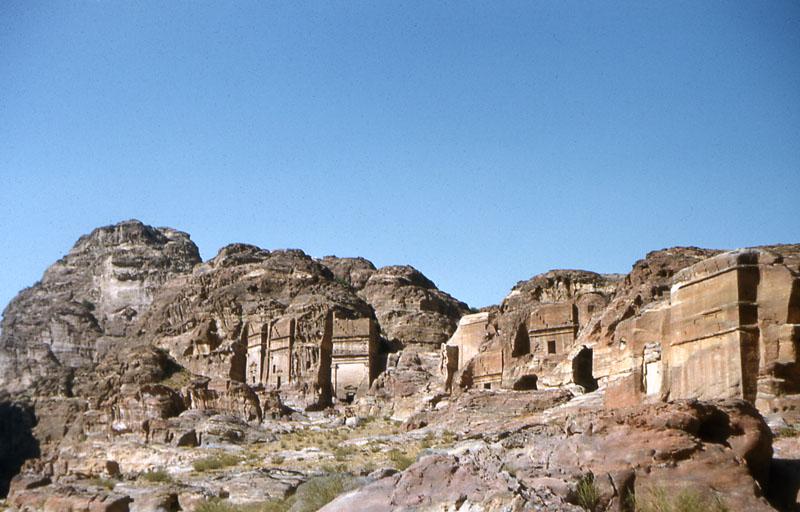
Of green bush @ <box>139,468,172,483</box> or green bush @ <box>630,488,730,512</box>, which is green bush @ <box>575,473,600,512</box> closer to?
green bush @ <box>630,488,730,512</box>

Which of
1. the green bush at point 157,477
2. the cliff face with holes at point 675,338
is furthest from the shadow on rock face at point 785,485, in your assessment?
the green bush at point 157,477

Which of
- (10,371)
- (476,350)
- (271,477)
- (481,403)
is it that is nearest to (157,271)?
(10,371)

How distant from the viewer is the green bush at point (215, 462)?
36500mm

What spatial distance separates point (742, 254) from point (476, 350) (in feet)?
106

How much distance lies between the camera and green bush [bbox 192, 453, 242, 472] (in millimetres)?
36500

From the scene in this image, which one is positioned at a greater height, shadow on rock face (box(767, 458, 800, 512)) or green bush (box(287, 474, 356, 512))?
shadow on rock face (box(767, 458, 800, 512))

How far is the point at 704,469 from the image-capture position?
13.9 meters

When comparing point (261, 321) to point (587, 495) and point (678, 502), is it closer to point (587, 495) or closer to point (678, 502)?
point (587, 495)

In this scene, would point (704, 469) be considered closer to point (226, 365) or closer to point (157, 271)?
point (226, 365)

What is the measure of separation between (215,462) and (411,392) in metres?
18.2

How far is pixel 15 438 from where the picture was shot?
247 feet

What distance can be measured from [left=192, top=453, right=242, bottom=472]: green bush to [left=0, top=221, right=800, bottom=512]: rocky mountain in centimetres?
13

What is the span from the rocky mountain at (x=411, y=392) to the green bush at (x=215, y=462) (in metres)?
0.13

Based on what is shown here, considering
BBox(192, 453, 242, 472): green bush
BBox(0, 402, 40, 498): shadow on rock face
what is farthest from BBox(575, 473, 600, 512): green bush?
BBox(0, 402, 40, 498): shadow on rock face
